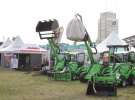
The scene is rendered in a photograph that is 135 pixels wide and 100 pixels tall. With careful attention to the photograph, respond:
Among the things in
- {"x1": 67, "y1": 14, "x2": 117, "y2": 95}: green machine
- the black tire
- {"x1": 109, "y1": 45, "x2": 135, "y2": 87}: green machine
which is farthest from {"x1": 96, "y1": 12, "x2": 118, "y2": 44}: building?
{"x1": 67, "y1": 14, "x2": 117, "y2": 95}: green machine

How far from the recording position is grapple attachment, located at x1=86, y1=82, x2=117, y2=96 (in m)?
14.8

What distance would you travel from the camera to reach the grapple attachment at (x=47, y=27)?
22.8 meters

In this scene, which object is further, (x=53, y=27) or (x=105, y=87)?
(x=53, y=27)

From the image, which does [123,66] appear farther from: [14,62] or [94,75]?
[14,62]

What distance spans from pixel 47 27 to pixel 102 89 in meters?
8.75

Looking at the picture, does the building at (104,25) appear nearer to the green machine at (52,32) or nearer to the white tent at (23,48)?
the white tent at (23,48)

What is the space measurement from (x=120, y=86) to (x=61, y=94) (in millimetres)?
3934

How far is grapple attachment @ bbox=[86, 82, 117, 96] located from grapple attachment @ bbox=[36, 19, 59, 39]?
27.2 feet

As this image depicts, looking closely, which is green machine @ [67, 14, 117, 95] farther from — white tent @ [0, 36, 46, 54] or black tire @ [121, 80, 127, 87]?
white tent @ [0, 36, 46, 54]

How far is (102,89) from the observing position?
15.1 meters

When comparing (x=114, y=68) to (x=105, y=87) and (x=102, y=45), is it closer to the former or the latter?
(x=105, y=87)

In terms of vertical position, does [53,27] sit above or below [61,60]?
above

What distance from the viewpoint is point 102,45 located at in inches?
1176

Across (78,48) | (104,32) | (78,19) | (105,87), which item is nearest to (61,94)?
(105,87)
